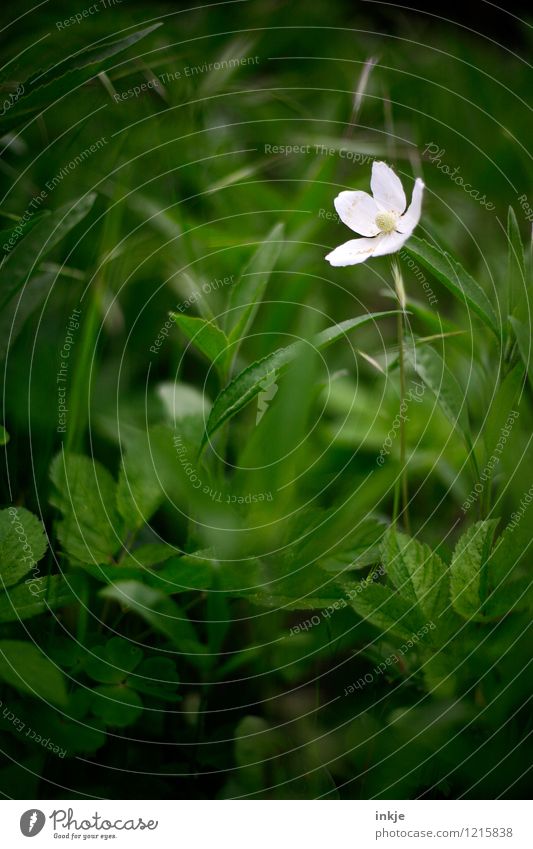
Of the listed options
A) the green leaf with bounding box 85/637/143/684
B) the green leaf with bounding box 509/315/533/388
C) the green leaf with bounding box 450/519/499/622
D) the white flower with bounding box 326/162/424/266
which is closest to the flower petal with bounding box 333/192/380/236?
the white flower with bounding box 326/162/424/266

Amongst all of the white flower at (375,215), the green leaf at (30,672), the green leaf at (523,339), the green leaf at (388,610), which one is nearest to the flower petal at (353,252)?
the white flower at (375,215)

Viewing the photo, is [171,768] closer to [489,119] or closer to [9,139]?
[9,139]

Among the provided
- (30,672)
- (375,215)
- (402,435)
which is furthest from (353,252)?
(30,672)

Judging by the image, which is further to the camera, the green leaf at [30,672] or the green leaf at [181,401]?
the green leaf at [181,401]

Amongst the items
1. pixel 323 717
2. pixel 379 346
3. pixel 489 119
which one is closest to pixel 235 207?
pixel 379 346

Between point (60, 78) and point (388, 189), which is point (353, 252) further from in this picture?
point (60, 78)

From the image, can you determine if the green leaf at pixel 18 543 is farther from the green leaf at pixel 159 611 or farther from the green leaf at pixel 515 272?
the green leaf at pixel 515 272
